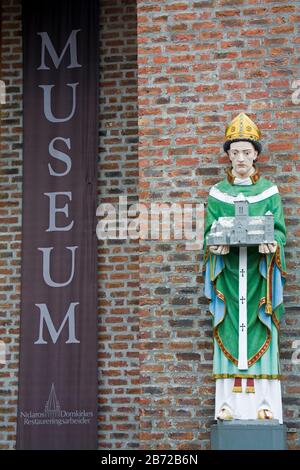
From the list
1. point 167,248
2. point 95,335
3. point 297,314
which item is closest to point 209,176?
point 167,248

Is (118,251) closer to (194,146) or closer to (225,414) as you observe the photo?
(194,146)

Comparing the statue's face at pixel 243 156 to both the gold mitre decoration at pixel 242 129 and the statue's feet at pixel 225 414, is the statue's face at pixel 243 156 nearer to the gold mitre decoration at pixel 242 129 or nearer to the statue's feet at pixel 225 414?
the gold mitre decoration at pixel 242 129

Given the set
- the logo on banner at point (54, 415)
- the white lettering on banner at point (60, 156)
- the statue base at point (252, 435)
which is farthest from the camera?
the white lettering on banner at point (60, 156)

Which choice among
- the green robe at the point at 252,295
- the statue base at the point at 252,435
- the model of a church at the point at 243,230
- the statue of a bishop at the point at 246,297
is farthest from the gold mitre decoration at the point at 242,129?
the statue base at the point at 252,435

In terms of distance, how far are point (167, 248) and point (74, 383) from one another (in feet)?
4.58

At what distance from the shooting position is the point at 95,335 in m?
7.21

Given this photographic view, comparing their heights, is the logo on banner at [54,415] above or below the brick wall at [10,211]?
below

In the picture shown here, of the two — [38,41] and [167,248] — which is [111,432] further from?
[38,41]

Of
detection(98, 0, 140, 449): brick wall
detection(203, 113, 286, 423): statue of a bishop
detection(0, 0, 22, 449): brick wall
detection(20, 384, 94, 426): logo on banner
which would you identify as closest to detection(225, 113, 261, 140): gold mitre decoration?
detection(203, 113, 286, 423): statue of a bishop

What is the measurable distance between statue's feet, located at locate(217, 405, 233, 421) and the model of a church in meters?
0.97

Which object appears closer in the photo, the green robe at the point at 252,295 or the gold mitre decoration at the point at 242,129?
the green robe at the point at 252,295

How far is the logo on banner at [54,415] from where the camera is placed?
7.07m

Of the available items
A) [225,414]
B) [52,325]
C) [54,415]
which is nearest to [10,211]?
[52,325]

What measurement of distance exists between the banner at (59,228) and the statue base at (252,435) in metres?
1.55
